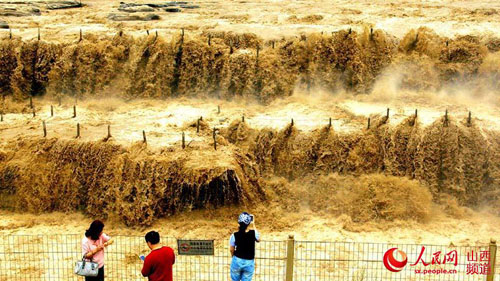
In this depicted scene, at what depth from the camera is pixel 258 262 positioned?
9.89m

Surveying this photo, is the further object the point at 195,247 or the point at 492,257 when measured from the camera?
the point at 195,247

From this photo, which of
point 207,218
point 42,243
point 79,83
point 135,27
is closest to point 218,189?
point 207,218

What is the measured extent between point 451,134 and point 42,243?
28.7 ft

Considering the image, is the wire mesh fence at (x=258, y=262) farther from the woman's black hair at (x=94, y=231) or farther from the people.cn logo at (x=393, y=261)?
the woman's black hair at (x=94, y=231)

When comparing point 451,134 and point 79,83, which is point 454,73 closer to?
point 451,134

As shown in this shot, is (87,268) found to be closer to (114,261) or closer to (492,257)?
(114,261)

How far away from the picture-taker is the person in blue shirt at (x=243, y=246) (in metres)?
6.75

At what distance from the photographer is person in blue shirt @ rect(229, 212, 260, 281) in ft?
22.1

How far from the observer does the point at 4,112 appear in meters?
16.2

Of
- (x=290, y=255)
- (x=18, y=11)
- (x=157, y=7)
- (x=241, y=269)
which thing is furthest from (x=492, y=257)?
(x=18, y=11)

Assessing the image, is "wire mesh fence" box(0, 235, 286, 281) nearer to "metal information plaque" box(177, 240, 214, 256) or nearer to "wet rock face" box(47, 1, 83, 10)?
"metal information plaque" box(177, 240, 214, 256)

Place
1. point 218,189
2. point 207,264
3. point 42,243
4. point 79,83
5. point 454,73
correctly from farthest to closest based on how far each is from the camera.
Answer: point 79,83, point 454,73, point 218,189, point 42,243, point 207,264

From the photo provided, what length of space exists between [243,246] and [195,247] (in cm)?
103

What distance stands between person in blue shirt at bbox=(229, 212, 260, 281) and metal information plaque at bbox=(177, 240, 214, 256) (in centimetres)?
74
